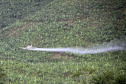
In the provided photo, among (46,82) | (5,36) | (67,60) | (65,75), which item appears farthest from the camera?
(5,36)

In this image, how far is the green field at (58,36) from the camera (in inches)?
1022

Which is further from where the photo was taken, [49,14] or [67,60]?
[49,14]

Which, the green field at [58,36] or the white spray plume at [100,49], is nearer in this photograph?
the green field at [58,36]

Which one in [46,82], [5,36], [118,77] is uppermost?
[5,36]

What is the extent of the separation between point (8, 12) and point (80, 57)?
71.2 feet

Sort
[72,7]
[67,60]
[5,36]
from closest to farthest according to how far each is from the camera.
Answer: [67,60] < [5,36] < [72,7]

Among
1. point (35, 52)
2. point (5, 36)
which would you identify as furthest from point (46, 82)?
point (5, 36)

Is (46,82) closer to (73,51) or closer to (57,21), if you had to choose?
(73,51)

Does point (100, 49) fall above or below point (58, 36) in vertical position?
below

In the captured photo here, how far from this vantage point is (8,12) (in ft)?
153

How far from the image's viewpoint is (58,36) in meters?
35.7

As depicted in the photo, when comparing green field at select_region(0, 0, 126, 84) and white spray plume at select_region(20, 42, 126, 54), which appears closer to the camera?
green field at select_region(0, 0, 126, 84)

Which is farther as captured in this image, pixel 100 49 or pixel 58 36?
pixel 58 36

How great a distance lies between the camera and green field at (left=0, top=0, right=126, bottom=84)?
2595 centimetres
